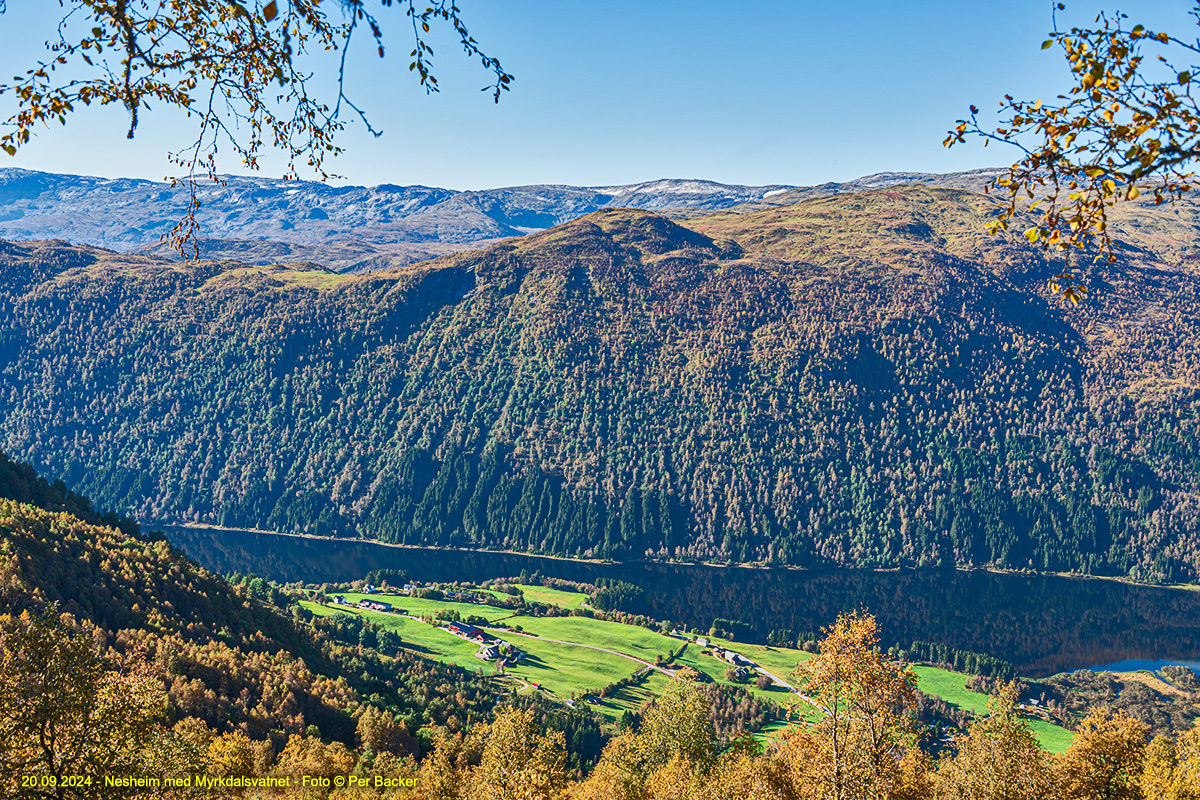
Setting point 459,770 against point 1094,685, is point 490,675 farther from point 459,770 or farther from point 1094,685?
point 1094,685

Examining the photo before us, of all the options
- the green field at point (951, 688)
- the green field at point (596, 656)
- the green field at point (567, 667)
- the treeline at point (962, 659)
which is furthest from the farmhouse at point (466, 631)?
the treeline at point (962, 659)

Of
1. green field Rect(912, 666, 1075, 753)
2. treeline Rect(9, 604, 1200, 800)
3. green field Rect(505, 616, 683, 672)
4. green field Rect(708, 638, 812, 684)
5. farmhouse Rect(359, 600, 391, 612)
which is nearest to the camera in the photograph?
treeline Rect(9, 604, 1200, 800)

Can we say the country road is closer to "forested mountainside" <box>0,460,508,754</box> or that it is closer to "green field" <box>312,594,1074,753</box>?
"green field" <box>312,594,1074,753</box>

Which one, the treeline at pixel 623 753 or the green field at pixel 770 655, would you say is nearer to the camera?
the treeline at pixel 623 753

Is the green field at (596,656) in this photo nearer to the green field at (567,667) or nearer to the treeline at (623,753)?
the green field at (567,667)

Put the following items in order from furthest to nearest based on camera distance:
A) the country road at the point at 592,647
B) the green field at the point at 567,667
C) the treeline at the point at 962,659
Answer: the treeline at the point at 962,659
the country road at the point at 592,647
the green field at the point at 567,667

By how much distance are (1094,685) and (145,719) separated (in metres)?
185

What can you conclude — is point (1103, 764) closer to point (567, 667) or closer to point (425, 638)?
point (567, 667)

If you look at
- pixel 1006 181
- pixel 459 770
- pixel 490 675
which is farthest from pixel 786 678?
pixel 1006 181

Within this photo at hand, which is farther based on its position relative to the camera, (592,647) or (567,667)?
(592,647)

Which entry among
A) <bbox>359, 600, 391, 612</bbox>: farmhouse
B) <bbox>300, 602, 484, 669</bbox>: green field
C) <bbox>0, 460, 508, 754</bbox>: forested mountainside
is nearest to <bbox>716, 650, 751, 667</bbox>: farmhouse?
<bbox>300, 602, 484, 669</bbox>: green field

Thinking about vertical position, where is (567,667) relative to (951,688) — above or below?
above

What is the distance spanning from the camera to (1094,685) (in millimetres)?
151000

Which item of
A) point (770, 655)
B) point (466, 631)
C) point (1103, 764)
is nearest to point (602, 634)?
point (466, 631)
